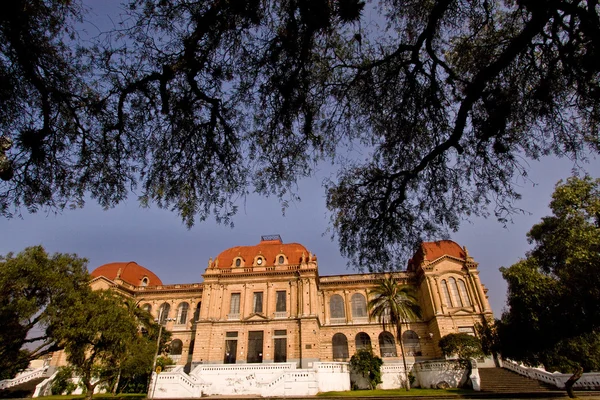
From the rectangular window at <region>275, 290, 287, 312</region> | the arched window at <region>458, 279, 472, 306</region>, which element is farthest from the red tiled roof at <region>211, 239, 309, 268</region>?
the arched window at <region>458, 279, 472, 306</region>

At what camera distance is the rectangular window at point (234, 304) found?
3391 cm

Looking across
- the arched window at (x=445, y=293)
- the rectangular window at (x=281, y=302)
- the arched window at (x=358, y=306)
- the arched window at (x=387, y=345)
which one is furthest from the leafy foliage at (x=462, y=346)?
the rectangular window at (x=281, y=302)

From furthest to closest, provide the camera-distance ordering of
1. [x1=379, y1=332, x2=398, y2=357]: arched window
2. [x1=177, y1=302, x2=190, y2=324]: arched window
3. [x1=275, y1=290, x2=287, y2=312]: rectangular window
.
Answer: [x1=177, y1=302, x2=190, y2=324]: arched window < [x1=379, y1=332, x2=398, y2=357]: arched window < [x1=275, y1=290, x2=287, y2=312]: rectangular window

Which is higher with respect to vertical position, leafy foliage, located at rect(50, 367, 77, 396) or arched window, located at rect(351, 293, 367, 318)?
arched window, located at rect(351, 293, 367, 318)

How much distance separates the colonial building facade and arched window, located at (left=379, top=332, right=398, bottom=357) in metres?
0.10

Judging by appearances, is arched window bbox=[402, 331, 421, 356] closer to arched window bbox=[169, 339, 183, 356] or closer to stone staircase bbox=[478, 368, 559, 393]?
stone staircase bbox=[478, 368, 559, 393]

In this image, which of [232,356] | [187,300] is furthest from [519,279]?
[187,300]

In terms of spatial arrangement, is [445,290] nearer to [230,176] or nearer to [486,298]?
[486,298]

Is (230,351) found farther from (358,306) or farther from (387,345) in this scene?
(387,345)

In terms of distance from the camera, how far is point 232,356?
31.4m

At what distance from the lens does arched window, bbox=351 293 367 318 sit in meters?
36.3

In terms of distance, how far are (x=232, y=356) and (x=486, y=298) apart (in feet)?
83.7

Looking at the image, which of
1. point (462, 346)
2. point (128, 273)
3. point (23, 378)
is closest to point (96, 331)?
point (23, 378)

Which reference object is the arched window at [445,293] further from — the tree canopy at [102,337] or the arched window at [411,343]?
the tree canopy at [102,337]
